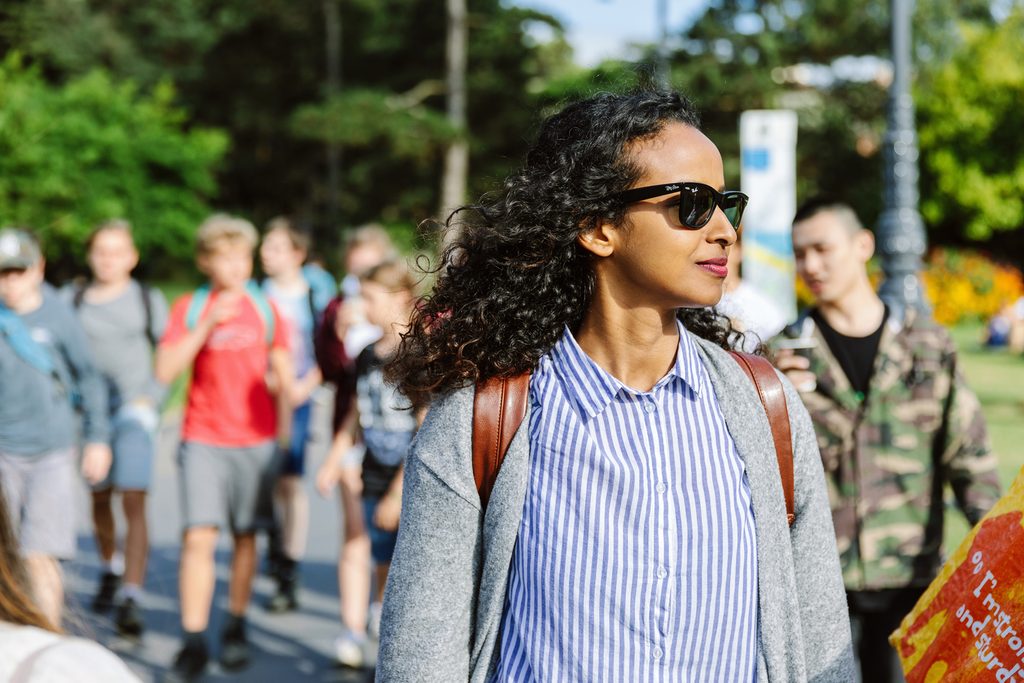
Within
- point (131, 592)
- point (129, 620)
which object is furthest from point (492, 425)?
point (131, 592)

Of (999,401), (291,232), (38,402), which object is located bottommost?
(38,402)

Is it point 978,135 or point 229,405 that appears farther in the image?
point 978,135

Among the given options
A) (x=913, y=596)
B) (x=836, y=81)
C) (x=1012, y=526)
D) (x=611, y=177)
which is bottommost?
(x=913, y=596)

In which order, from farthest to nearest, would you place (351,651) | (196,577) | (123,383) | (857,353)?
1. (123,383)
2. (351,651)
3. (196,577)
4. (857,353)

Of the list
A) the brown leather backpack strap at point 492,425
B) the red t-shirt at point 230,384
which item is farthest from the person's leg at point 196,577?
the brown leather backpack strap at point 492,425

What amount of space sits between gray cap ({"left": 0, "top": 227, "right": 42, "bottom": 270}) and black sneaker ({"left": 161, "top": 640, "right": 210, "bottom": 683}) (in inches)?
76.9

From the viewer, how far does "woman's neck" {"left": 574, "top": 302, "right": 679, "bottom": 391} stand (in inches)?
86.7

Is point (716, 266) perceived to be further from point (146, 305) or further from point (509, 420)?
point (146, 305)

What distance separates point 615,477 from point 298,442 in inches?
206

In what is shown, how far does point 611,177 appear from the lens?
2.15m

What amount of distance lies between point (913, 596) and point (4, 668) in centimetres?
302

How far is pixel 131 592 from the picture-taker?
6.27 metres

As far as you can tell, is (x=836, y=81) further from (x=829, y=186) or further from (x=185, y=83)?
(x=185, y=83)

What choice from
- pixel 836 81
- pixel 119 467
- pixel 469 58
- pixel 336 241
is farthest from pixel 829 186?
pixel 119 467
